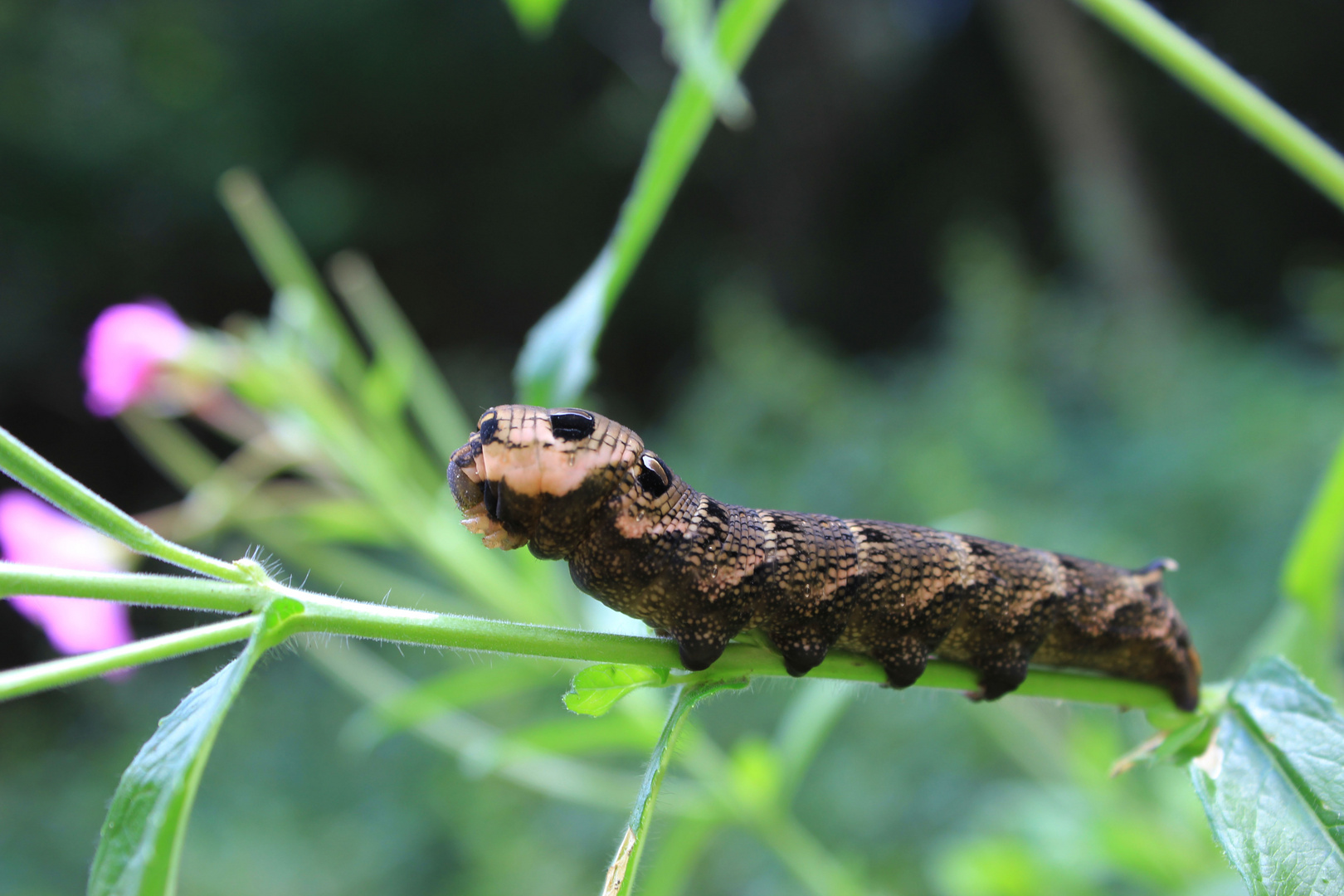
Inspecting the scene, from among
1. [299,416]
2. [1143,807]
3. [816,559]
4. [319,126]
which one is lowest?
[816,559]

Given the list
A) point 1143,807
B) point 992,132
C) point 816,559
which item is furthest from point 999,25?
point 816,559

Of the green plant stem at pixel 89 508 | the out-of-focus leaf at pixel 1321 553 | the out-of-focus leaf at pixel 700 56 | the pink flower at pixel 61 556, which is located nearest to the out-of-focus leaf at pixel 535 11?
the out-of-focus leaf at pixel 700 56

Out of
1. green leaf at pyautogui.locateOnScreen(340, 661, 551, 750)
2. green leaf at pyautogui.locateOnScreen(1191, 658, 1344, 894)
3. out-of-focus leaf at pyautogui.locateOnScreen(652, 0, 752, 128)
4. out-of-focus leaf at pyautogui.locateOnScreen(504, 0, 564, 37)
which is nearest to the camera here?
green leaf at pyautogui.locateOnScreen(1191, 658, 1344, 894)

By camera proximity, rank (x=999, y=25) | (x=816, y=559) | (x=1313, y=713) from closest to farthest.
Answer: (x=1313, y=713), (x=816, y=559), (x=999, y=25)

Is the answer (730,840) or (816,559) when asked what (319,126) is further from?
(816,559)

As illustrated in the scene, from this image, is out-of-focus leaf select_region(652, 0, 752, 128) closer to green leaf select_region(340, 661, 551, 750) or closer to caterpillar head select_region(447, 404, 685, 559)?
caterpillar head select_region(447, 404, 685, 559)

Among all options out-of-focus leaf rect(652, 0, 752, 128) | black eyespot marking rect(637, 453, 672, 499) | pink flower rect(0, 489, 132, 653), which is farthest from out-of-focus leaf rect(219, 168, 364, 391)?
black eyespot marking rect(637, 453, 672, 499)

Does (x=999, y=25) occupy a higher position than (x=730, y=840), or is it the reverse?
(x=999, y=25)
